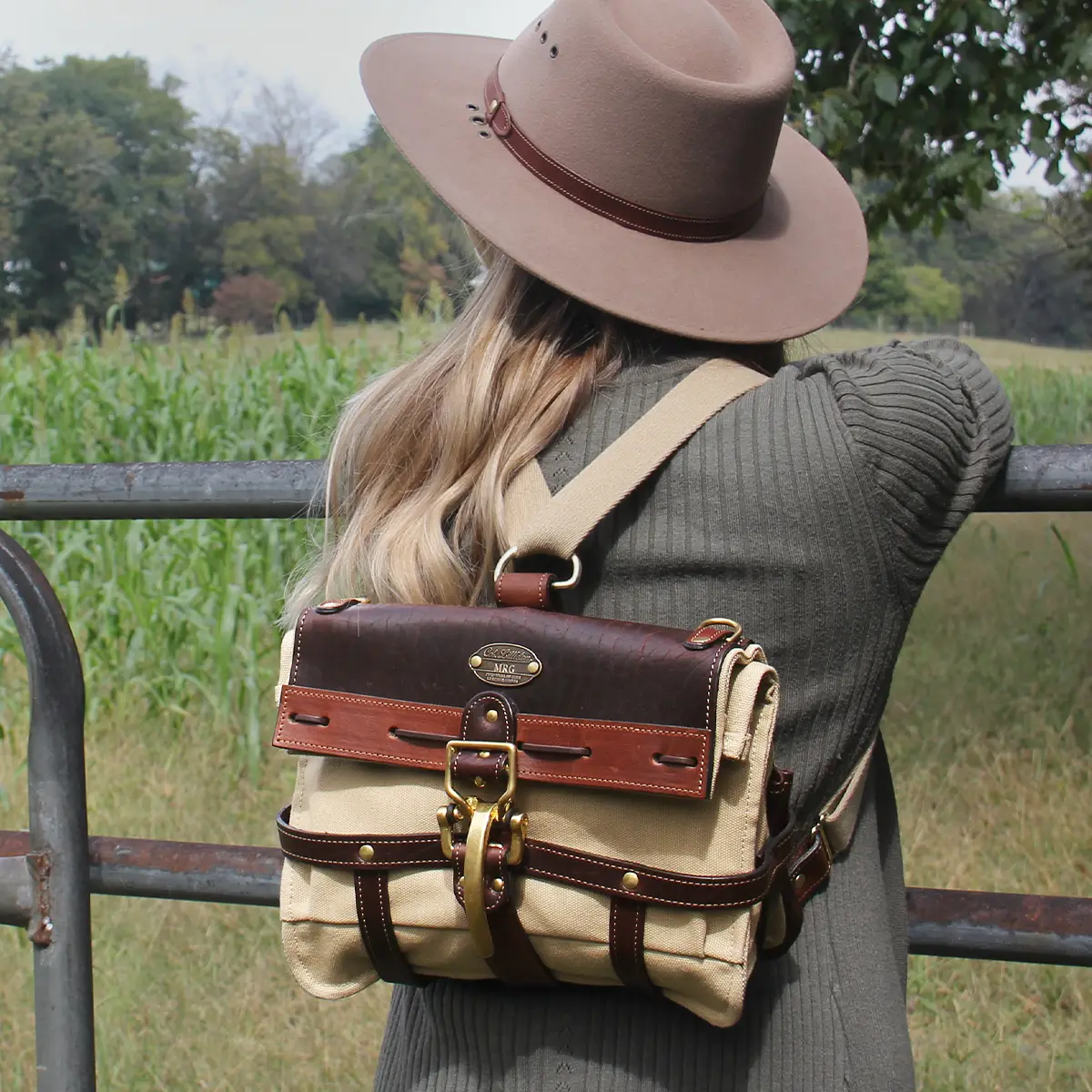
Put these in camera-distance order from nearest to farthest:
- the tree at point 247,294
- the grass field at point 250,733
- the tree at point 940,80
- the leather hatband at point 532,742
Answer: the leather hatband at point 532,742 < the grass field at point 250,733 < the tree at point 940,80 < the tree at point 247,294

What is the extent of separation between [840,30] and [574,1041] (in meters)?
3.56

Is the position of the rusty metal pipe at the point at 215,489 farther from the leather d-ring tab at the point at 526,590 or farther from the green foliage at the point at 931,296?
the green foliage at the point at 931,296

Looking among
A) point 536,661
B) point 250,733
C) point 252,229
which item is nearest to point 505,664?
point 536,661

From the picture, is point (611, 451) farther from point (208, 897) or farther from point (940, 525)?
point (208, 897)

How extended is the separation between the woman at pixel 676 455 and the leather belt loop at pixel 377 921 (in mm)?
106

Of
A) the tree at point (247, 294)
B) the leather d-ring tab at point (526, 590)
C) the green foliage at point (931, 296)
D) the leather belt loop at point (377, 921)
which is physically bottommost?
the green foliage at point (931, 296)

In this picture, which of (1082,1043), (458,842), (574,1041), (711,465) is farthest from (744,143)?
(1082,1043)

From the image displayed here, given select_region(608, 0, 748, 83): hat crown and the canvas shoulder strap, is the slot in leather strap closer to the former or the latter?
the canvas shoulder strap

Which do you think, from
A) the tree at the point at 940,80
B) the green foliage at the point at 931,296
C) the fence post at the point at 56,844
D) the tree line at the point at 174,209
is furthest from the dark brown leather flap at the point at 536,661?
the green foliage at the point at 931,296

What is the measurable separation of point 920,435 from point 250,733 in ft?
8.84

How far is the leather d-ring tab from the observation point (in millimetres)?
Result: 1054

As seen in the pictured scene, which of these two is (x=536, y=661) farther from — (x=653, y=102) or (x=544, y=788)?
(x=653, y=102)

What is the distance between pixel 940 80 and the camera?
3.85 metres

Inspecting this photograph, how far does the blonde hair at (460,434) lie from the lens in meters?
Answer: 1.13
